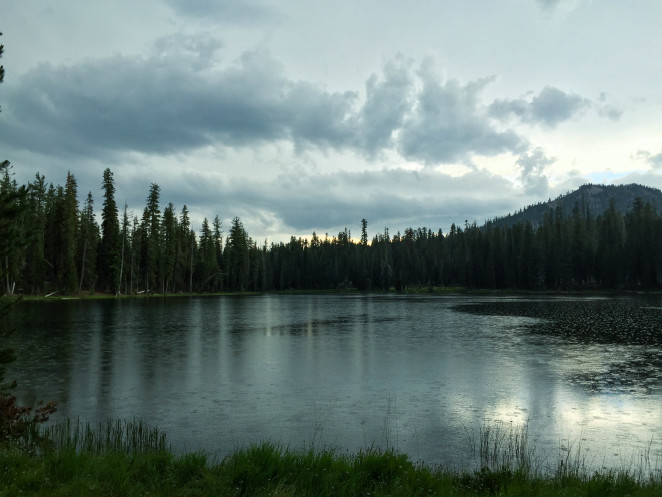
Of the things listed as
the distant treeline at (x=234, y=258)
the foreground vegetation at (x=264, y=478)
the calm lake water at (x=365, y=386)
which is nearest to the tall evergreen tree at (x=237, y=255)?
the distant treeline at (x=234, y=258)

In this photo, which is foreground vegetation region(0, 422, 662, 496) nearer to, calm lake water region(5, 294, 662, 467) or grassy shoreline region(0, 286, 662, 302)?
calm lake water region(5, 294, 662, 467)

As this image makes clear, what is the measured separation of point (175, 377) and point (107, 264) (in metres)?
92.2

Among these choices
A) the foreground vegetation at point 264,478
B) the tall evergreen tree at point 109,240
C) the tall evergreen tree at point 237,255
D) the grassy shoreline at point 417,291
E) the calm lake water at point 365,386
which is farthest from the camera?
the tall evergreen tree at point 237,255

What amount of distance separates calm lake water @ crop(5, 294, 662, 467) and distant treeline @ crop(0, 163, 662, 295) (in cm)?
4341

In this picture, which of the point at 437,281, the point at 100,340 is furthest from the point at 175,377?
the point at 437,281

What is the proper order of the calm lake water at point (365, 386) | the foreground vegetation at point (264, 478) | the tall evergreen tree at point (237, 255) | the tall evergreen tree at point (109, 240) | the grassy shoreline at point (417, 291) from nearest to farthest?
the foreground vegetation at point (264, 478)
the calm lake water at point (365, 386)
the grassy shoreline at point (417, 291)
the tall evergreen tree at point (109, 240)
the tall evergreen tree at point (237, 255)

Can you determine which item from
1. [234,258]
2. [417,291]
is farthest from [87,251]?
[417,291]

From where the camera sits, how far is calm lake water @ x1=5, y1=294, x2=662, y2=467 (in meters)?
14.6

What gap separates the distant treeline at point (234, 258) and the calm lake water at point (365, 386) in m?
43.4

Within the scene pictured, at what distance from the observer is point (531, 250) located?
14975cm

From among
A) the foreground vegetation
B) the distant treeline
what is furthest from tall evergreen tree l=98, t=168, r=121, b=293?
the foreground vegetation

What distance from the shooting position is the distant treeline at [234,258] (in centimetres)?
9194

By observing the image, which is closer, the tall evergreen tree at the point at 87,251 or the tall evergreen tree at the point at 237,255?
the tall evergreen tree at the point at 87,251

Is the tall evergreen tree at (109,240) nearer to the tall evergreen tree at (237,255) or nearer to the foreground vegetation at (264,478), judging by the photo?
the tall evergreen tree at (237,255)
